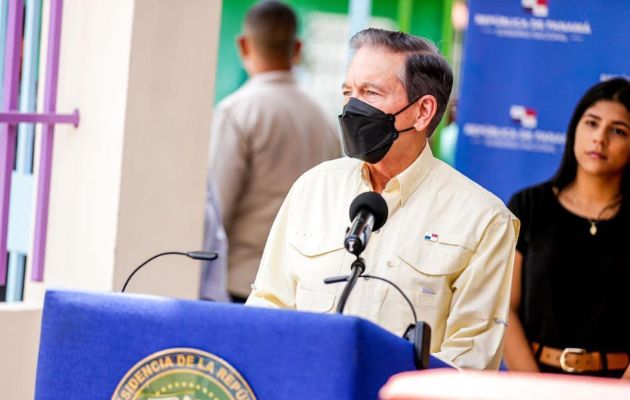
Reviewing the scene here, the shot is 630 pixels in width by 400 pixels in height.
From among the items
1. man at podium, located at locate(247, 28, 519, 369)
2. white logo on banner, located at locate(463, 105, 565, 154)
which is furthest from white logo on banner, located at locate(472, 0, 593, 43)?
man at podium, located at locate(247, 28, 519, 369)

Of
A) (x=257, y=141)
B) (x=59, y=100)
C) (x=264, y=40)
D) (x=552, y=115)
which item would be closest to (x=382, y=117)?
(x=59, y=100)

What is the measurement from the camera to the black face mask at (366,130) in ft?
11.4

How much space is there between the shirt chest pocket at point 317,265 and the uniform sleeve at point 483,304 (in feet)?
1.06

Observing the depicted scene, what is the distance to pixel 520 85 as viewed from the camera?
6086 millimetres

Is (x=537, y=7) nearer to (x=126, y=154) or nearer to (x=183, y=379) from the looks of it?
(x=126, y=154)

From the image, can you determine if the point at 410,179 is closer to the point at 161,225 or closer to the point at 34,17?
the point at 161,225

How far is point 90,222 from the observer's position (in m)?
5.22

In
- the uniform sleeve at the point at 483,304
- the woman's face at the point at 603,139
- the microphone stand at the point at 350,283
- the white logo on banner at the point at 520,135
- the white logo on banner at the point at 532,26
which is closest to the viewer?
the microphone stand at the point at 350,283

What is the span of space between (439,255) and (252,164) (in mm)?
3488

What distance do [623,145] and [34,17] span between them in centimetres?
247

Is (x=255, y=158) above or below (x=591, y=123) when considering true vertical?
below

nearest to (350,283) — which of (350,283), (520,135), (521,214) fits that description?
(350,283)

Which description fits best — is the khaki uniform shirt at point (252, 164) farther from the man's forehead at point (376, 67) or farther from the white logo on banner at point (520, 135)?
the man's forehead at point (376, 67)

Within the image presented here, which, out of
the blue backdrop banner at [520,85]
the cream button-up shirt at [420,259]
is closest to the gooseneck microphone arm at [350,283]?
the cream button-up shirt at [420,259]
